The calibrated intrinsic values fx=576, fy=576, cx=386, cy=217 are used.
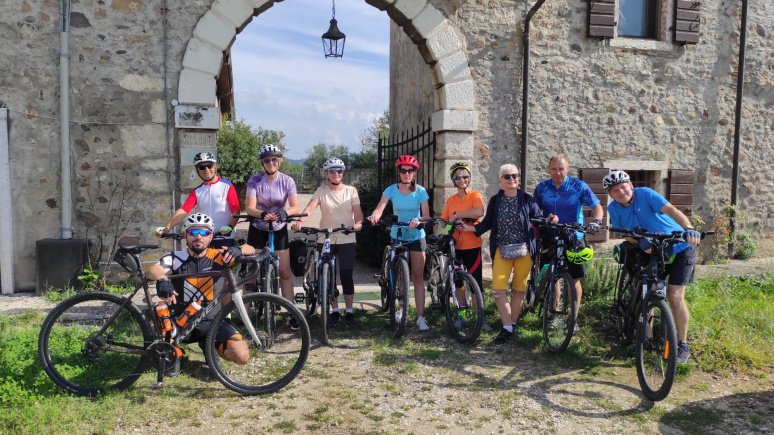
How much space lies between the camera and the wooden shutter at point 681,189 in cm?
829

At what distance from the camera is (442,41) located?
7383 mm

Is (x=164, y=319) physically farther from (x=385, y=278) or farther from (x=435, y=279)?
(x=435, y=279)

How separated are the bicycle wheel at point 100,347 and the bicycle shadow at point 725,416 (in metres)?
3.34

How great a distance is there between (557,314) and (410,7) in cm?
447

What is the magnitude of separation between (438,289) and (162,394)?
A: 2475mm

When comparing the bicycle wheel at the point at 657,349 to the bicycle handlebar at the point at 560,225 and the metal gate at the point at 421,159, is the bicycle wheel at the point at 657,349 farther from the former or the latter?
the metal gate at the point at 421,159

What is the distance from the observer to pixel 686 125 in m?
8.35

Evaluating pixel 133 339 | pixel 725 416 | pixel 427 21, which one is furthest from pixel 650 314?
pixel 427 21

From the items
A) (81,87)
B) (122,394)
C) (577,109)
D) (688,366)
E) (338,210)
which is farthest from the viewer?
(577,109)

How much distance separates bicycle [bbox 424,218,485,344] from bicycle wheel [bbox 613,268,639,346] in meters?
1.08

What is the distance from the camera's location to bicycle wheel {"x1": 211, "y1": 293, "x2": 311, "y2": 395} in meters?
3.85

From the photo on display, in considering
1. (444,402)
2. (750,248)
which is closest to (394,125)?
(750,248)

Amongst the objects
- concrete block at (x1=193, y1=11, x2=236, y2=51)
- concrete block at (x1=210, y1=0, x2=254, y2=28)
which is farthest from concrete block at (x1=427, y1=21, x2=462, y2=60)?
concrete block at (x1=193, y1=11, x2=236, y2=51)

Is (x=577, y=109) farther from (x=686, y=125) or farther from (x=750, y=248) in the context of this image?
(x=750, y=248)
